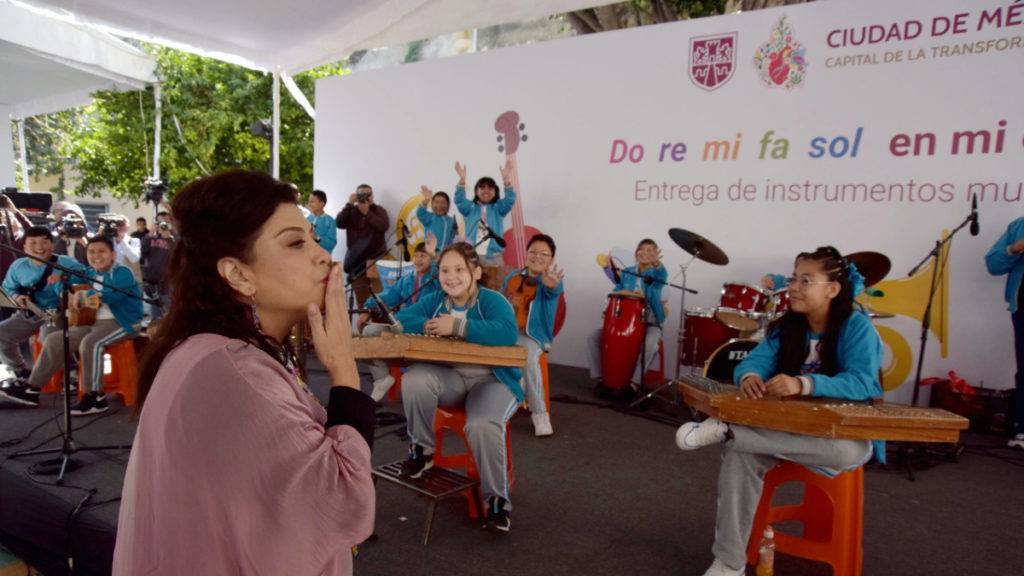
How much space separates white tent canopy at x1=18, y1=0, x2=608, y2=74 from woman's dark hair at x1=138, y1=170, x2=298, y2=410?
5911 millimetres

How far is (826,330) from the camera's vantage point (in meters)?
2.71

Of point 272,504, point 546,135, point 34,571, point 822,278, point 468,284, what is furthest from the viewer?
point 546,135

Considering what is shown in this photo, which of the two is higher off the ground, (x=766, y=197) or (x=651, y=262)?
(x=766, y=197)

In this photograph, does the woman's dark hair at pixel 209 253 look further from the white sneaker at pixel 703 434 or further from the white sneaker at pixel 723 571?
the white sneaker at pixel 723 571

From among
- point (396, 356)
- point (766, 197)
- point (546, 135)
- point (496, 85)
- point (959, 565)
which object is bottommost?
point (959, 565)

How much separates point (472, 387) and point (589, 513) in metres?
0.89

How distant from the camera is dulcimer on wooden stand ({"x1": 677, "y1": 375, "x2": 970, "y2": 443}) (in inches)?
84.4

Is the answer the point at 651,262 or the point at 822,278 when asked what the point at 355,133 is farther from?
the point at 822,278

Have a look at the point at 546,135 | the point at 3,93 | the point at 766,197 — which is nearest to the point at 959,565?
the point at 766,197

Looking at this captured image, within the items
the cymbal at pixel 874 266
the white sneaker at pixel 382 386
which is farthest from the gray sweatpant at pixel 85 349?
the cymbal at pixel 874 266

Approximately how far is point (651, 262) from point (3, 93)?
12.5 meters

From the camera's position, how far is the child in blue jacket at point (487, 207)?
6.94 m

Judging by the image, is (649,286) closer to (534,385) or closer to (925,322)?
(534,385)

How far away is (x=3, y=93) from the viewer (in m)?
11.4
